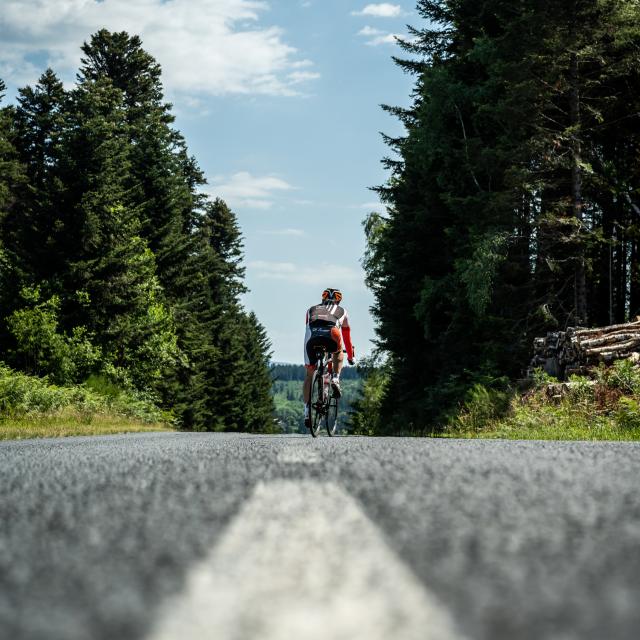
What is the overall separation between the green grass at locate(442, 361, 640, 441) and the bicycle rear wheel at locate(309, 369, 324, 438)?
2.78m

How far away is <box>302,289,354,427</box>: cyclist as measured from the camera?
11203 mm

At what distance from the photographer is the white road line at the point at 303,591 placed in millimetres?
1252

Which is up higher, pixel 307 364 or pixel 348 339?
pixel 348 339

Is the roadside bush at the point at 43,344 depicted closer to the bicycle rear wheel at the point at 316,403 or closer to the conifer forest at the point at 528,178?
the conifer forest at the point at 528,178

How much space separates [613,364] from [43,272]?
24.4 meters

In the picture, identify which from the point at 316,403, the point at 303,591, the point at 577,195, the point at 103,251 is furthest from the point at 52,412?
the point at 303,591

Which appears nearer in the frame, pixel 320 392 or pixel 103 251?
pixel 320 392

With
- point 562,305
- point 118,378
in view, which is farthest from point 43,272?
point 562,305

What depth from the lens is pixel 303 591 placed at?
151cm

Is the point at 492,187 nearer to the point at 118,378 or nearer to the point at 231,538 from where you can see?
the point at 118,378

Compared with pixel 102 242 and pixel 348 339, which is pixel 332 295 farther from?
pixel 102 242

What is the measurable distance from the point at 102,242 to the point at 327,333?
24158mm

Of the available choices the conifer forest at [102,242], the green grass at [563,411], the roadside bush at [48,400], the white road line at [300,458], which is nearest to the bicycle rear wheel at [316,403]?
the green grass at [563,411]

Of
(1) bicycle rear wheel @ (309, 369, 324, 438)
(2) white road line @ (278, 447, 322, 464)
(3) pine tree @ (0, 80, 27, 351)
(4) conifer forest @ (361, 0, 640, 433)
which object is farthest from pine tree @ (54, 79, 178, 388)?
(2) white road line @ (278, 447, 322, 464)
